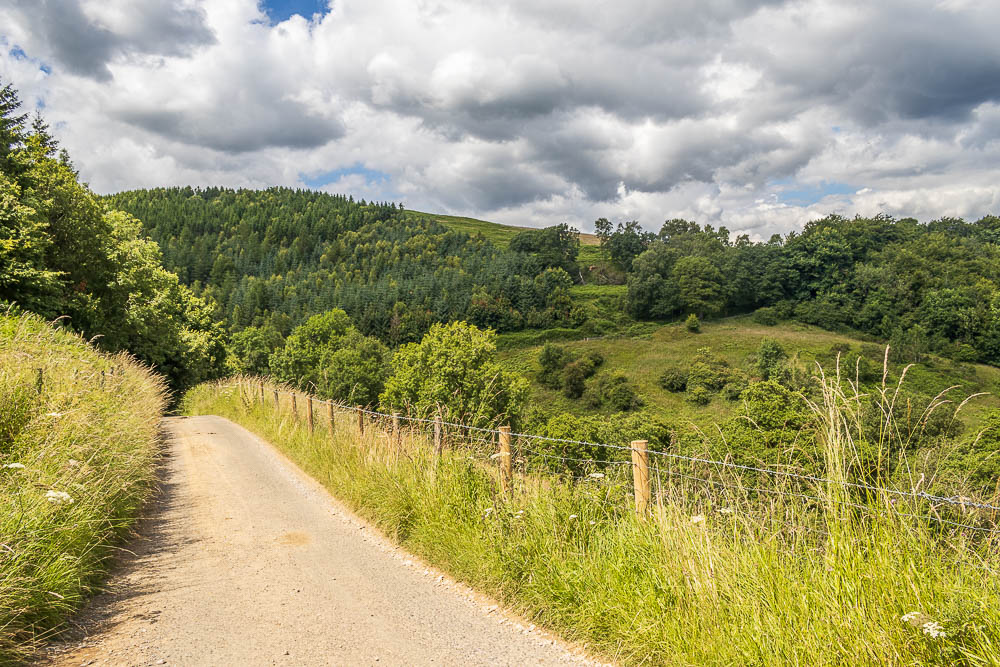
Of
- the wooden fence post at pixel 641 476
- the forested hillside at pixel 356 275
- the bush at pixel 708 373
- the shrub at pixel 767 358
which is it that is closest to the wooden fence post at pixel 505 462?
the wooden fence post at pixel 641 476

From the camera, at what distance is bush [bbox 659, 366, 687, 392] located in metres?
76.9

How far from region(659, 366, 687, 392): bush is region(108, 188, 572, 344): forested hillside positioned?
39.1m

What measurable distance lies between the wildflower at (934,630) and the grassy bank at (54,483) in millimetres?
4943

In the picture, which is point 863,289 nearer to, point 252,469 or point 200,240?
point 252,469

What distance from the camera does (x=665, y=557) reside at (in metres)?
3.81

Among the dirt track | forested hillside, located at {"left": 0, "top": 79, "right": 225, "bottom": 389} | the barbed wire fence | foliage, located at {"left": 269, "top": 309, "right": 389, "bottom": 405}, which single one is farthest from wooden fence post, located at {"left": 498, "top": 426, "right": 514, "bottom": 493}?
foliage, located at {"left": 269, "top": 309, "right": 389, "bottom": 405}

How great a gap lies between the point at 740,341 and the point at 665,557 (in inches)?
3840

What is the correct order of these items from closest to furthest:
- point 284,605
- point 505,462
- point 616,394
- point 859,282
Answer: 1. point 284,605
2. point 505,462
3. point 616,394
4. point 859,282

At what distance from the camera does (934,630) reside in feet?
7.98

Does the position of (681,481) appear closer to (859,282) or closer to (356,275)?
(859,282)

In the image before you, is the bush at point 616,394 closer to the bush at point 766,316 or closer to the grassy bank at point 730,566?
the bush at point 766,316

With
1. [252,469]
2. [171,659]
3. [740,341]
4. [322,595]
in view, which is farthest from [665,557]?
[740,341]

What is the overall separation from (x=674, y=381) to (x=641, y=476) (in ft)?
250

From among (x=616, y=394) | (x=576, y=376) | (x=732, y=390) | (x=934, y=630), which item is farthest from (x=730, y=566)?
(x=576, y=376)
